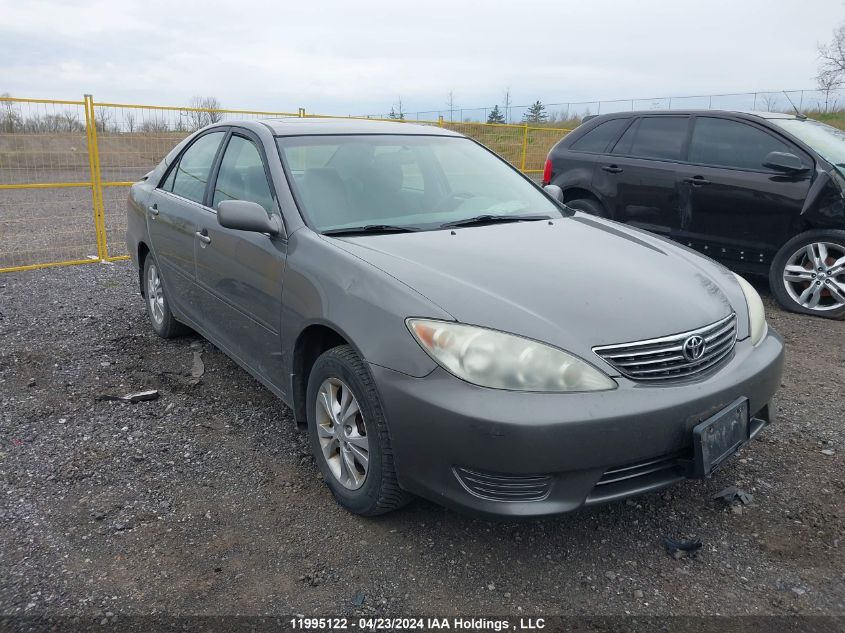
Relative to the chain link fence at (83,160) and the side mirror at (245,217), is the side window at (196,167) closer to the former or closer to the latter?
the side mirror at (245,217)

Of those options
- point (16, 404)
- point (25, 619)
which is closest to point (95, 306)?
point (16, 404)

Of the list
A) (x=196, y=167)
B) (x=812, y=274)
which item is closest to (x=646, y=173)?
(x=812, y=274)

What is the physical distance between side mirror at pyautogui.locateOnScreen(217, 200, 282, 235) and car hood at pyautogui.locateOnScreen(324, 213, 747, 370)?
1.28 feet

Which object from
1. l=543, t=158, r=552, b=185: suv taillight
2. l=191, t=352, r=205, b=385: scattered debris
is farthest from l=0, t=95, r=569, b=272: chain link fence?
l=191, t=352, r=205, b=385: scattered debris

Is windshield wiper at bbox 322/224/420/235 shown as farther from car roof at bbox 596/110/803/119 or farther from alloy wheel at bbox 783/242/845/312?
car roof at bbox 596/110/803/119

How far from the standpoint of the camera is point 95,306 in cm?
618

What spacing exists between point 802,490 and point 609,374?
→ 1448 mm

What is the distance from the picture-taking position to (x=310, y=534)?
9.04 ft

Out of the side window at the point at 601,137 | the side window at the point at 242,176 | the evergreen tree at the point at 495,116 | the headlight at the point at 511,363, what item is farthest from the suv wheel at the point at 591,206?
the evergreen tree at the point at 495,116

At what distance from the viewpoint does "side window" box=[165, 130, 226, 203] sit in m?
4.20

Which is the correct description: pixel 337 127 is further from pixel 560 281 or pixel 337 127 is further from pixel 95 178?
pixel 95 178

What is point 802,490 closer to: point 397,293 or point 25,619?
point 397,293

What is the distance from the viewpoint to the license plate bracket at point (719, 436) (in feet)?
7.89

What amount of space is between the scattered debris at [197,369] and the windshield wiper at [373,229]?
1.85 metres
